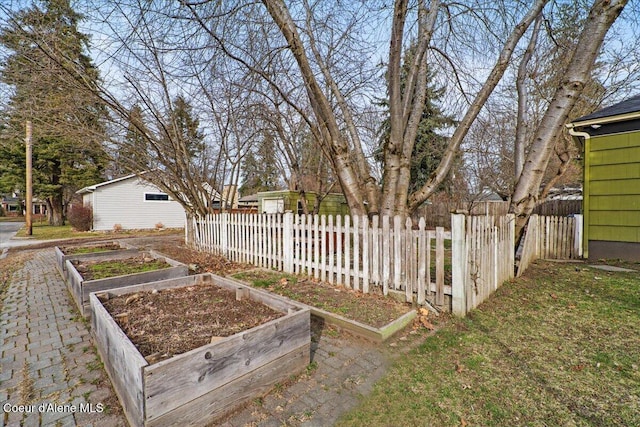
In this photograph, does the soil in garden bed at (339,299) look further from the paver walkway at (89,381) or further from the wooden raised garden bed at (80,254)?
the wooden raised garden bed at (80,254)

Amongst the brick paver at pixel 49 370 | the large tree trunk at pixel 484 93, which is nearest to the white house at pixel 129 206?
the brick paver at pixel 49 370

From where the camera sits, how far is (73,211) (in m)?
17.1

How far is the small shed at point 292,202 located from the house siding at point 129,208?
6914mm

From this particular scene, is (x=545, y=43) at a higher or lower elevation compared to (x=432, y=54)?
higher

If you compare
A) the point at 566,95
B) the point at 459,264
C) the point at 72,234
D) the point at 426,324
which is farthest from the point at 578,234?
the point at 72,234

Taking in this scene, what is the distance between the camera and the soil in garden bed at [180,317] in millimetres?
2242

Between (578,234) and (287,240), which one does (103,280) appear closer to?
(287,240)

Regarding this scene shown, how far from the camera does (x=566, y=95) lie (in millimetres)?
4336

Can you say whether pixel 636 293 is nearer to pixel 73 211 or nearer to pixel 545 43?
pixel 545 43

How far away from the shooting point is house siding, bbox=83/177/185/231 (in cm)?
1803

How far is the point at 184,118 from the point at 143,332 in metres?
8.00

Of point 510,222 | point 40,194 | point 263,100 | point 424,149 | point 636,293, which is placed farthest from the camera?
point 40,194

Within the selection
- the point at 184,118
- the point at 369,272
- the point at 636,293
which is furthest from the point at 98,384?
the point at 184,118

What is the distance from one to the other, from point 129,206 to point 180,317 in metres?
19.8
